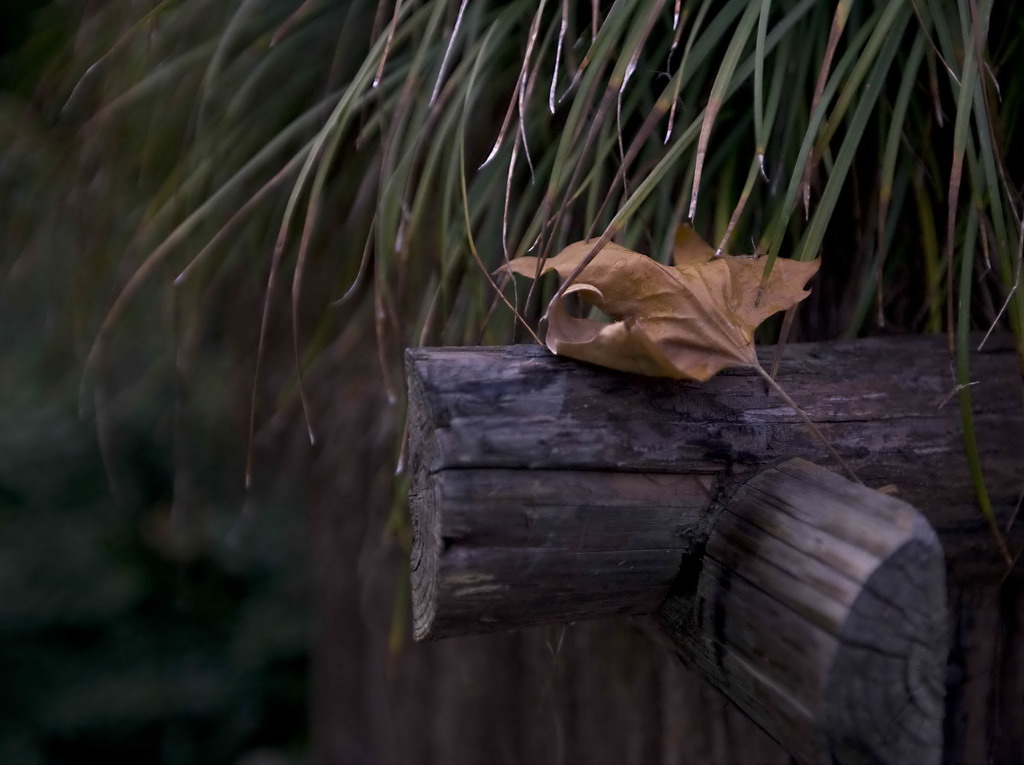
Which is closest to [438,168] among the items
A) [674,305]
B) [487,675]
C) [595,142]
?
[595,142]

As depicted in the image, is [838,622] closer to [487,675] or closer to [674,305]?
[674,305]

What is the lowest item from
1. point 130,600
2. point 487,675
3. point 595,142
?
point 130,600

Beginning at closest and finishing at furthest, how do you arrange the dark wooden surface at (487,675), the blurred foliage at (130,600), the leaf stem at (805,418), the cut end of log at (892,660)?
the cut end of log at (892,660) < the leaf stem at (805,418) < the dark wooden surface at (487,675) < the blurred foliage at (130,600)

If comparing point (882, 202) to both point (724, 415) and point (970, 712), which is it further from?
point (970, 712)

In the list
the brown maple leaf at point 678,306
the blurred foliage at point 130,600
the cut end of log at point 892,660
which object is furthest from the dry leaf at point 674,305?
the blurred foliage at point 130,600

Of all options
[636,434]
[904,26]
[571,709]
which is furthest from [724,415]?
[571,709]

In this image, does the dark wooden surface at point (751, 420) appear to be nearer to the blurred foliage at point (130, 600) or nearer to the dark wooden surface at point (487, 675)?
the dark wooden surface at point (487, 675)
